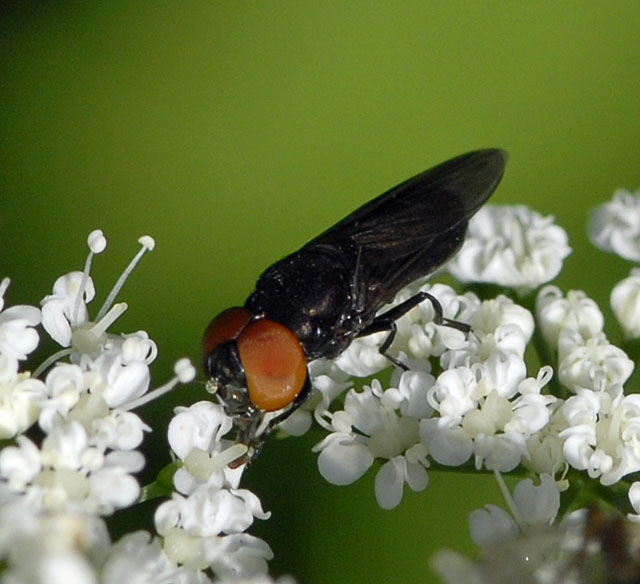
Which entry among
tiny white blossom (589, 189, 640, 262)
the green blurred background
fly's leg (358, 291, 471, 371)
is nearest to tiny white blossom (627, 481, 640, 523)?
fly's leg (358, 291, 471, 371)

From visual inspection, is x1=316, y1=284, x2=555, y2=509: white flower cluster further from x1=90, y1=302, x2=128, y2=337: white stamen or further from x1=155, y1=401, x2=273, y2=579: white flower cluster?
x1=90, y1=302, x2=128, y2=337: white stamen

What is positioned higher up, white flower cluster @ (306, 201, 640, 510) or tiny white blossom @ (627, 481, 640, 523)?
white flower cluster @ (306, 201, 640, 510)

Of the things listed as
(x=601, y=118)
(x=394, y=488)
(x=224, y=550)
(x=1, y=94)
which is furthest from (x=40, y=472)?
(x=601, y=118)

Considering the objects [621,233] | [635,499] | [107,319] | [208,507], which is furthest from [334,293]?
[621,233]

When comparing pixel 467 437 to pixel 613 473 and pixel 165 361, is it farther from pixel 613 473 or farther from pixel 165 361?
pixel 165 361

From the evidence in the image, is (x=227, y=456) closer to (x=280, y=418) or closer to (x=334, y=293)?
(x=280, y=418)

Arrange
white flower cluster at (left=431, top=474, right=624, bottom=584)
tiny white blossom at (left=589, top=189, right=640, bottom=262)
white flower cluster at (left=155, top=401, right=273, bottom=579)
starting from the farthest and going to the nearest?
tiny white blossom at (left=589, top=189, right=640, bottom=262)
white flower cluster at (left=155, top=401, right=273, bottom=579)
white flower cluster at (left=431, top=474, right=624, bottom=584)
